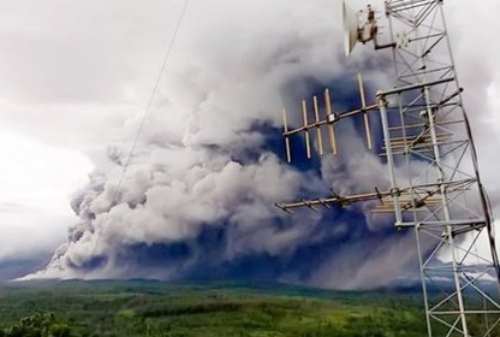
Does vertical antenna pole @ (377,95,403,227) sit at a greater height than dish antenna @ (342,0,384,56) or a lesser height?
lesser

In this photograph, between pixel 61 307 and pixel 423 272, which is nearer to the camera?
pixel 423 272

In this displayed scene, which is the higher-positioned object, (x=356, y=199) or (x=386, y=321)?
(x=356, y=199)

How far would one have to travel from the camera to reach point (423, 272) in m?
8.97

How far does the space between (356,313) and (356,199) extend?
442 ft

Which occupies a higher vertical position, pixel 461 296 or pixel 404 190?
pixel 404 190

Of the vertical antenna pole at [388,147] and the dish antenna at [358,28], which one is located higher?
the dish antenna at [358,28]

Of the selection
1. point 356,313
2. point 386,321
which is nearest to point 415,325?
point 386,321

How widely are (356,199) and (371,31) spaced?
3403 mm

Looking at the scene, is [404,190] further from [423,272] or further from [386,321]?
[386,321]

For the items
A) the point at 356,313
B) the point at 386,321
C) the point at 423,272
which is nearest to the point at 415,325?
the point at 386,321

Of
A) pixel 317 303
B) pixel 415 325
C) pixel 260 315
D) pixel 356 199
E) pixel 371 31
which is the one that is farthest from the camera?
pixel 317 303

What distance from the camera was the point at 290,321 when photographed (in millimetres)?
122125

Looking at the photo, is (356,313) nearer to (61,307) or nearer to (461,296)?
(61,307)

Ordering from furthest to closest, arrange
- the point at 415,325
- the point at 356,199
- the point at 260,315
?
the point at 260,315 → the point at 415,325 → the point at 356,199
